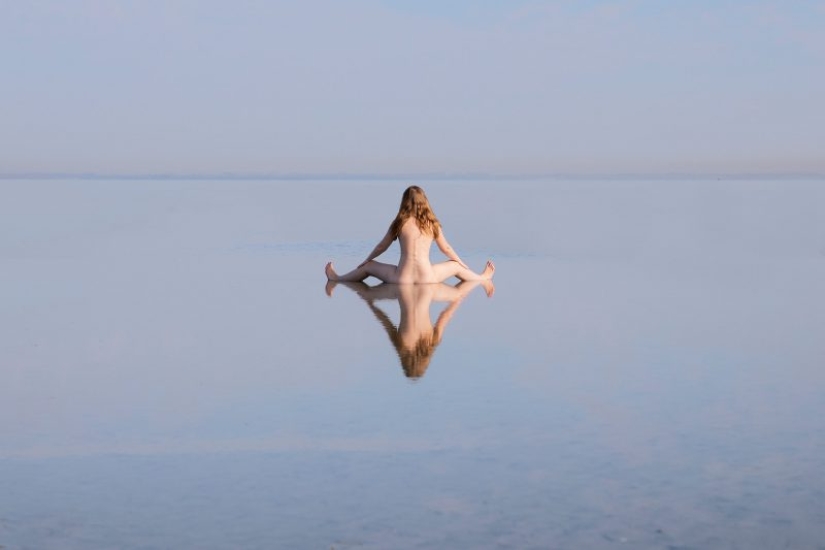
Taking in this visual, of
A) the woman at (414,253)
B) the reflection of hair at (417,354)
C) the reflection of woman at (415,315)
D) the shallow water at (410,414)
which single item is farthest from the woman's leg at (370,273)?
the reflection of hair at (417,354)

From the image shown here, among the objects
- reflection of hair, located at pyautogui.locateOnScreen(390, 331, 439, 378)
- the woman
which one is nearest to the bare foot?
the woman

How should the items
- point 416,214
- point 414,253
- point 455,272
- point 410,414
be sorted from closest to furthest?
point 410,414
point 416,214
point 414,253
point 455,272

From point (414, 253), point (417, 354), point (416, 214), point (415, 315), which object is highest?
point (416, 214)

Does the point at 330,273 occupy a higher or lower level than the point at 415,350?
higher

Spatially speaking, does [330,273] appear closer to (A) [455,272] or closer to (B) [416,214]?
(B) [416,214]

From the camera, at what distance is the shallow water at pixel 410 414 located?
16.0 ft

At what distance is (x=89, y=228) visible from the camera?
84.5 ft

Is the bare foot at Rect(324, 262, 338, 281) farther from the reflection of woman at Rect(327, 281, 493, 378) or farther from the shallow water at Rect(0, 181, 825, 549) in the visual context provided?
the shallow water at Rect(0, 181, 825, 549)

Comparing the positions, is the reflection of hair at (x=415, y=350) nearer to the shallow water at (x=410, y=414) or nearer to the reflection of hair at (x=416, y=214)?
the shallow water at (x=410, y=414)

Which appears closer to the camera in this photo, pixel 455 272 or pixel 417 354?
pixel 417 354

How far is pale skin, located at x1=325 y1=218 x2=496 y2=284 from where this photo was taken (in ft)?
47.3

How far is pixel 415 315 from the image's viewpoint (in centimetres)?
1156

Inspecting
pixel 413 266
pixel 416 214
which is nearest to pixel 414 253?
pixel 413 266

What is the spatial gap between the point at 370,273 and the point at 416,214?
1.20 meters
